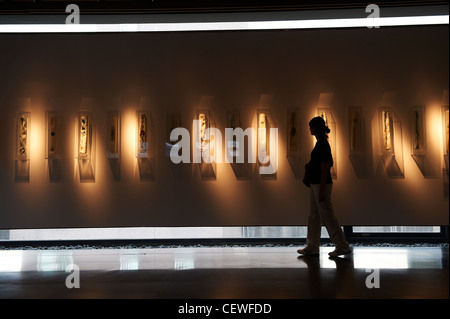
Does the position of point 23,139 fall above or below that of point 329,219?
above

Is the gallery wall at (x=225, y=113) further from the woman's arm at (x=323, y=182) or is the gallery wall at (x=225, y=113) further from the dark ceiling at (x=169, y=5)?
the woman's arm at (x=323, y=182)

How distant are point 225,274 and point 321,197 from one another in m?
1.46


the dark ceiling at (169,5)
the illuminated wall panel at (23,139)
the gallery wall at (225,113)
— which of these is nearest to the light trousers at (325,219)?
the gallery wall at (225,113)

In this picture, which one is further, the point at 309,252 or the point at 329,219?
the point at 309,252

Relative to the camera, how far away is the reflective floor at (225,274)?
9.56 feet

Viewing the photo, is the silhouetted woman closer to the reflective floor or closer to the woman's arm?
the woman's arm

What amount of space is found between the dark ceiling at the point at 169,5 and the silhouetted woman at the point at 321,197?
Result: 1.90m

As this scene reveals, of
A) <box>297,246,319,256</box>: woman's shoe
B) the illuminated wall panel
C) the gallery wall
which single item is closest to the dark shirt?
<box>297,246,319,256</box>: woman's shoe

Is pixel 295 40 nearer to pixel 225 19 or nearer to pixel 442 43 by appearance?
pixel 225 19

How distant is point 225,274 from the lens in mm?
3652

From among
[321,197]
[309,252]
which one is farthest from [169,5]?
[309,252]

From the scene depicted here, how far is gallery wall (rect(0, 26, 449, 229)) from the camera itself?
5.45 m

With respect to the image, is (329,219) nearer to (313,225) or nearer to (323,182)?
(313,225)
